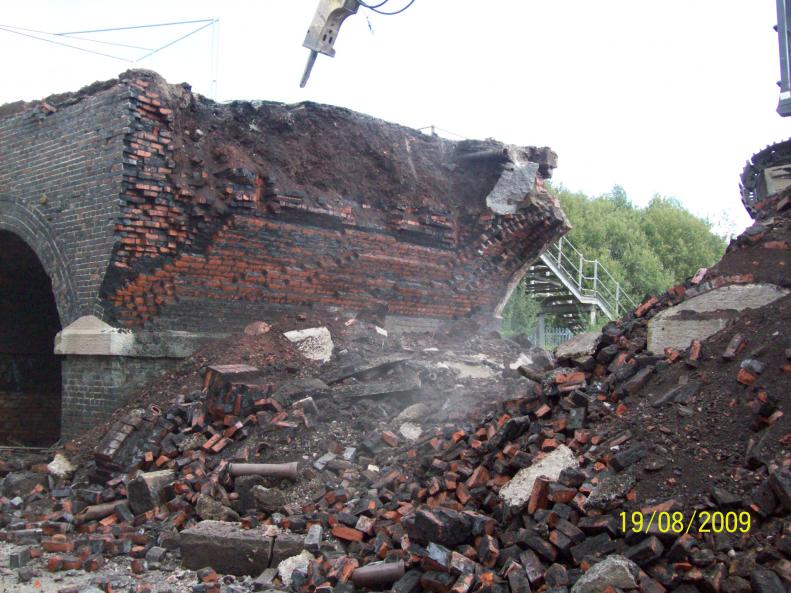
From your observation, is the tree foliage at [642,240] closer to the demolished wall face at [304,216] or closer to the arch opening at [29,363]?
the demolished wall face at [304,216]

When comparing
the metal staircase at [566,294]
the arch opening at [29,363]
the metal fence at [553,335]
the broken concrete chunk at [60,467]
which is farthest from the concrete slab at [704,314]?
the metal fence at [553,335]

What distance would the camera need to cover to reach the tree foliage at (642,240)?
3256 centimetres

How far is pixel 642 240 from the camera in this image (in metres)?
34.8

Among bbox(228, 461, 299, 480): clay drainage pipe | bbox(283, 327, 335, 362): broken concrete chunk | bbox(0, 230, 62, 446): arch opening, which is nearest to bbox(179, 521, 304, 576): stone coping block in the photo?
bbox(228, 461, 299, 480): clay drainage pipe

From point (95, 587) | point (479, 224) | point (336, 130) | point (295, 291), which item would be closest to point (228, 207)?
point (295, 291)

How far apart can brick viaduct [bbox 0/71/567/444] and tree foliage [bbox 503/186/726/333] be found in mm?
20454

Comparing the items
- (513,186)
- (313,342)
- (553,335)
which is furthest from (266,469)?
(553,335)

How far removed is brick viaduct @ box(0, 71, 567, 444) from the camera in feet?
28.9

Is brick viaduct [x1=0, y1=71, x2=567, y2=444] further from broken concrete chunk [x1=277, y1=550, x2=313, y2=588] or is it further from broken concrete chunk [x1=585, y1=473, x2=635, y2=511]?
broken concrete chunk [x1=585, y1=473, x2=635, y2=511]

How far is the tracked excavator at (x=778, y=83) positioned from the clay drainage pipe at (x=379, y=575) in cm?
582

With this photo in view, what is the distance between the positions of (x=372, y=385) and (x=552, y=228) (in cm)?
633

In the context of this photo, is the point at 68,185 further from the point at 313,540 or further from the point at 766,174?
the point at 766,174

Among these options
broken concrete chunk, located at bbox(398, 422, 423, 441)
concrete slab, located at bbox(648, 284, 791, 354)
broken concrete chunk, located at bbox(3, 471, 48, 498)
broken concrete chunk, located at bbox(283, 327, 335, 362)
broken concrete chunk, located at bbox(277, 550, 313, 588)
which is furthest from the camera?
broken concrete chunk, located at bbox(283, 327, 335, 362)

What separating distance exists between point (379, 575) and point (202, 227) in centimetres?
585
